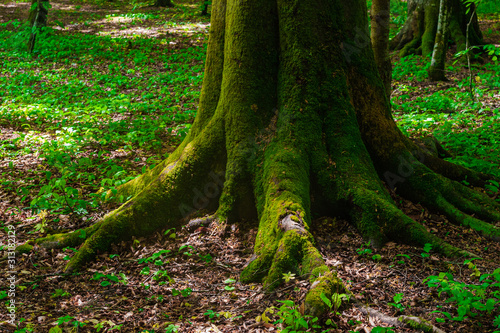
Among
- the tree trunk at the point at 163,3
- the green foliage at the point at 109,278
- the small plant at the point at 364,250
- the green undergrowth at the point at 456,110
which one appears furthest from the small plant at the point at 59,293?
the tree trunk at the point at 163,3

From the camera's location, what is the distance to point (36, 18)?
1455 centimetres

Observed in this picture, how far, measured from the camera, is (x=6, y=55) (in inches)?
550

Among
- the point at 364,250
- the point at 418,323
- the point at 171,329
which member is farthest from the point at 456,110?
the point at 171,329

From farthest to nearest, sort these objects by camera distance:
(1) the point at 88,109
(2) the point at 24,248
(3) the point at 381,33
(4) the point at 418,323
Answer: (1) the point at 88,109
(3) the point at 381,33
(2) the point at 24,248
(4) the point at 418,323

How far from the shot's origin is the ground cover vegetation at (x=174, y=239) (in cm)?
280

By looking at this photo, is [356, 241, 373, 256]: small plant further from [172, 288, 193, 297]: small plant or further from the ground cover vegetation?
[172, 288, 193, 297]: small plant

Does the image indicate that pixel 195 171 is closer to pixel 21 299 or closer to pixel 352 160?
pixel 352 160

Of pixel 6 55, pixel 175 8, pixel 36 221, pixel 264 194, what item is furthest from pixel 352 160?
pixel 175 8

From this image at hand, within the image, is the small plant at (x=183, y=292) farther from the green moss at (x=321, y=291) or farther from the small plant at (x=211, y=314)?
the green moss at (x=321, y=291)

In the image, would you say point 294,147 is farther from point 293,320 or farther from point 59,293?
point 59,293

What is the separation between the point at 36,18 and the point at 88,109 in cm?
921

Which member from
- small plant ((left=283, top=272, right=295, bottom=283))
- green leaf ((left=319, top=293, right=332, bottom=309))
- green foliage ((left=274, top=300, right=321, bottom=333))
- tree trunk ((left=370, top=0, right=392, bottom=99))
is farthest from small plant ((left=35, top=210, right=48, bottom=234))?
tree trunk ((left=370, top=0, right=392, bottom=99))

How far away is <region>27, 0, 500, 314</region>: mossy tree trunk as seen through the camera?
12.6ft

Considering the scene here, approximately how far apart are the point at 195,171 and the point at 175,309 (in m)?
1.69
